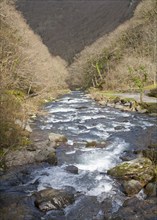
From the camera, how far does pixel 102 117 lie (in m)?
41.3

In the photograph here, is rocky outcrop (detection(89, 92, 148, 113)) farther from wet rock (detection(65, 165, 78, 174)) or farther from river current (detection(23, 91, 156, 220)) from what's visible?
wet rock (detection(65, 165, 78, 174))

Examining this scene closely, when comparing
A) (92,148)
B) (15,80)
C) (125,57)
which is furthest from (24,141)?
(125,57)

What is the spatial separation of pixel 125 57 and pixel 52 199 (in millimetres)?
84376

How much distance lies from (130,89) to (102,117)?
3435 centimetres

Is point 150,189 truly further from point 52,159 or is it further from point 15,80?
point 15,80

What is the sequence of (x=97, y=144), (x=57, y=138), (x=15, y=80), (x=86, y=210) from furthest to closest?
(x=15, y=80), (x=57, y=138), (x=97, y=144), (x=86, y=210)

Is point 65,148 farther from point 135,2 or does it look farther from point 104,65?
point 135,2

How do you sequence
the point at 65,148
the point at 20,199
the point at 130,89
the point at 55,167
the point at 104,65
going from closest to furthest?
the point at 20,199 → the point at 55,167 → the point at 65,148 → the point at 130,89 → the point at 104,65

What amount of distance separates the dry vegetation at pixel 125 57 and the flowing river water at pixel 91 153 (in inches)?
1570

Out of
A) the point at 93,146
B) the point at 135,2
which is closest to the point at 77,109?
the point at 93,146

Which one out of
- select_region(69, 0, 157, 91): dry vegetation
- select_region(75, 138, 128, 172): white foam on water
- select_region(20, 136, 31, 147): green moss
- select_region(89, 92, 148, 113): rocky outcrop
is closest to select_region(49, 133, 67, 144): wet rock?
select_region(20, 136, 31, 147): green moss

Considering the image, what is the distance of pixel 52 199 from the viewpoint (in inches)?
638

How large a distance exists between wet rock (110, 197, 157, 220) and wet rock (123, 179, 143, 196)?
737 mm

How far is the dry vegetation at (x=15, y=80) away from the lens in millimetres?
25078
